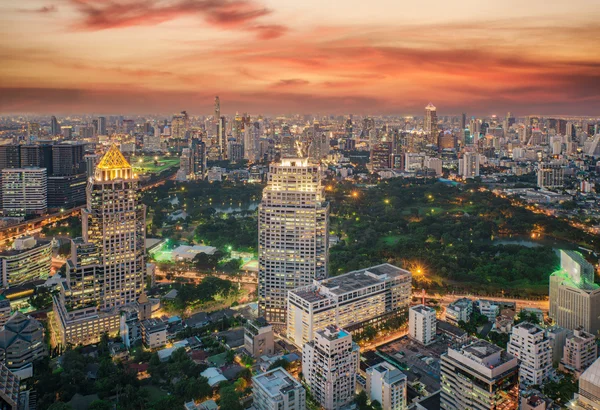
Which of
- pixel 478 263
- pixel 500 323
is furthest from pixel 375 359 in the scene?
pixel 478 263

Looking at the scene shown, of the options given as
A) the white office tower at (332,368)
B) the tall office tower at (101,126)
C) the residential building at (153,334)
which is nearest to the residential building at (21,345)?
the residential building at (153,334)

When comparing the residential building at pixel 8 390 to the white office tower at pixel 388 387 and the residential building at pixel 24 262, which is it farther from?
the residential building at pixel 24 262

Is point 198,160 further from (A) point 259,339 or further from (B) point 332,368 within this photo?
(B) point 332,368

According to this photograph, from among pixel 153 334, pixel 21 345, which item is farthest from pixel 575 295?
pixel 21 345

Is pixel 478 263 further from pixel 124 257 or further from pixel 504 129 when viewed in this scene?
pixel 504 129

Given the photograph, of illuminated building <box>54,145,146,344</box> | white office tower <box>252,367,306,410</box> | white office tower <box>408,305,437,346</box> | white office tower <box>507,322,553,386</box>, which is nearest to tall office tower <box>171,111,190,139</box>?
illuminated building <box>54,145,146,344</box>

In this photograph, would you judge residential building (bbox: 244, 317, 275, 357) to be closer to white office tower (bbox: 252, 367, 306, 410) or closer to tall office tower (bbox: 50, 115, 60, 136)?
white office tower (bbox: 252, 367, 306, 410)
